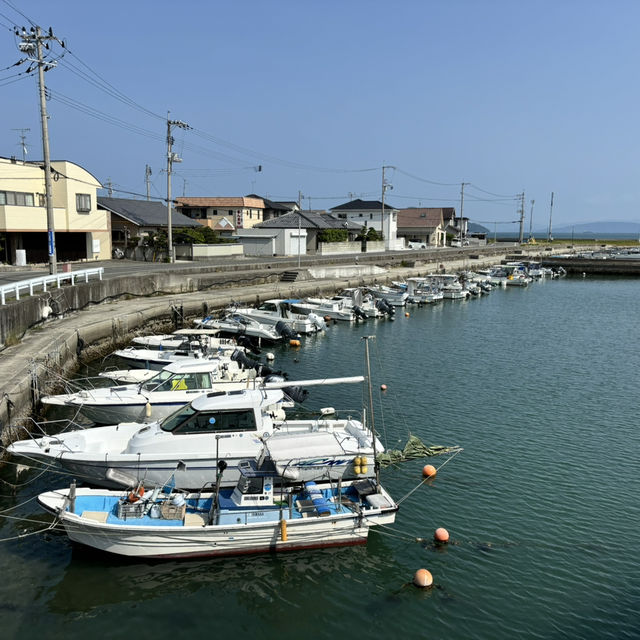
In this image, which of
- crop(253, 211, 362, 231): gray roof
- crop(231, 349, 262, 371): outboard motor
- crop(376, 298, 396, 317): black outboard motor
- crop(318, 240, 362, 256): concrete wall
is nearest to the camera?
crop(231, 349, 262, 371): outboard motor

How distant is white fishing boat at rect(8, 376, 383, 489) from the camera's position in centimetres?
1518

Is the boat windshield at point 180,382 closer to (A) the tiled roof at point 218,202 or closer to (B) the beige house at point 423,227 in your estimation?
(A) the tiled roof at point 218,202

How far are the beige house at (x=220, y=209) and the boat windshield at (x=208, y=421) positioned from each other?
7078 centimetres

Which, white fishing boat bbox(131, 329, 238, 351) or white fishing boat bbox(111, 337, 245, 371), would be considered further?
white fishing boat bbox(131, 329, 238, 351)

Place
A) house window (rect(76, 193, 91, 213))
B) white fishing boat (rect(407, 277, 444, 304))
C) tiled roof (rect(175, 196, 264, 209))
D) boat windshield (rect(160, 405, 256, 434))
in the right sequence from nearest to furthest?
1. boat windshield (rect(160, 405, 256, 434))
2. house window (rect(76, 193, 91, 213))
3. white fishing boat (rect(407, 277, 444, 304))
4. tiled roof (rect(175, 196, 264, 209))

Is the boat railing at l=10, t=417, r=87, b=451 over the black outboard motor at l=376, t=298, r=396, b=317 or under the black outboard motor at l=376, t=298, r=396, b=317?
under

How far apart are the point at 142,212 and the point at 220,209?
65.2 ft

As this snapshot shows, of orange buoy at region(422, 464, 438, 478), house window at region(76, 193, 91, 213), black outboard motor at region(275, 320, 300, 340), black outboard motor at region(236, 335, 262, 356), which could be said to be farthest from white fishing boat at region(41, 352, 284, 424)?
house window at region(76, 193, 91, 213)

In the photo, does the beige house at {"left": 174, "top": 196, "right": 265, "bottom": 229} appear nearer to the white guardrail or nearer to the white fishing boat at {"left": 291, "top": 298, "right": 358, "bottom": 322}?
the white fishing boat at {"left": 291, "top": 298, "right": 358, "bottom": 322}

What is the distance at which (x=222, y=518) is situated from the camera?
1355 cm

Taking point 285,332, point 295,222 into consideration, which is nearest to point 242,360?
point 285,332

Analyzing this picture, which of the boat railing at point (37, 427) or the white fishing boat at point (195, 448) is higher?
the white fishing boat at point (195, 448)

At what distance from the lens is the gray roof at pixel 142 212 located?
208 ft

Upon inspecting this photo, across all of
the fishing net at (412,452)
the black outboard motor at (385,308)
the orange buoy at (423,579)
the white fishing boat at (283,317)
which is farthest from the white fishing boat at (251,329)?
the orange buoy at (423,579)
